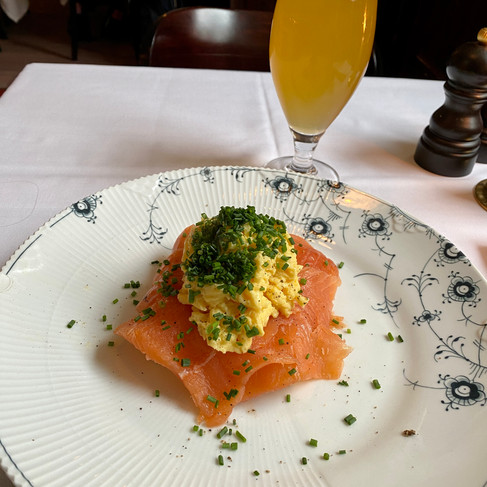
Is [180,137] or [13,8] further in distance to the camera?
[13,8]

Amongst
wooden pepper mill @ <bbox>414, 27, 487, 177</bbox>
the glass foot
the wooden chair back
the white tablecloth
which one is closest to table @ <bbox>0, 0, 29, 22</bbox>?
the wooden chair back

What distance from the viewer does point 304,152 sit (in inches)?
60.6

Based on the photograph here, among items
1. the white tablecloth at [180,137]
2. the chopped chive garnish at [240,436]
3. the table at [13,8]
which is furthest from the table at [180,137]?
the table at [13,8]

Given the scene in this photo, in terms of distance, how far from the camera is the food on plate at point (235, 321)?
90cm

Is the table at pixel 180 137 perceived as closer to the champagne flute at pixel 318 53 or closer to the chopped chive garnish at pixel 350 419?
the champagne flute at pixel 318 53

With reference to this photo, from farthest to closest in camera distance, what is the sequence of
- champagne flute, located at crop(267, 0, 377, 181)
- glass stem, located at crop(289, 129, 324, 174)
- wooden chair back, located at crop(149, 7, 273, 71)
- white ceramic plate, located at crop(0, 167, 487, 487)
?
wooden chair back, located at crop(149, 7, 273, 71)
glass stem, located at crop(289, 129, 324, 174)
champagne flute, located at crop(267, 0, 377, 181)
white ceramic plate, located at crop(0, 167, 487, 487)

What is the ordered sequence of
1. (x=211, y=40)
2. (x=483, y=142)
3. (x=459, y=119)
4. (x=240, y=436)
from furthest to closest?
(x=211, y=40) → (x=483, y=142) → (x=459, y=119) → (x=240, y=436)

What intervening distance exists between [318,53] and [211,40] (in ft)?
4.16

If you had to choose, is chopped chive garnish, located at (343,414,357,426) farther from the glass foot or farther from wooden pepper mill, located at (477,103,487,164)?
wooden pepper mill, located at (477,103,487,164)

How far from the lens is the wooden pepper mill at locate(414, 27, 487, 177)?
4.57 feet

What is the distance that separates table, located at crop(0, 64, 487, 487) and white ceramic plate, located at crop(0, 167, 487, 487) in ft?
0.80

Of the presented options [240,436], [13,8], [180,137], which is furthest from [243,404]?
[13,8]

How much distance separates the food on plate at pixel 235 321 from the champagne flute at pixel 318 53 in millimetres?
533

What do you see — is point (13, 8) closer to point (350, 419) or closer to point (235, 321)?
point (235, 321)
